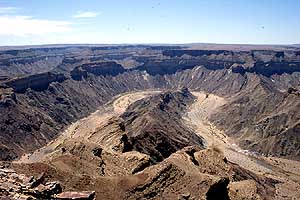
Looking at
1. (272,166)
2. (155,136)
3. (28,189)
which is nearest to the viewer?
(28,189)

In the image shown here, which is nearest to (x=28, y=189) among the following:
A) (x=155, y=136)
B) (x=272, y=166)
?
(x=155, y=136)

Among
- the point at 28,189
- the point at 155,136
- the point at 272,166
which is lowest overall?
the point at 272,166

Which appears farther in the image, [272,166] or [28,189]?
[272,166]

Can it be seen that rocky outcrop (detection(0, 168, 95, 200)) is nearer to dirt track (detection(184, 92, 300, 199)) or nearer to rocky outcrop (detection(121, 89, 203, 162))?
rocky outcrop (detection(121, 89, 203, 162))

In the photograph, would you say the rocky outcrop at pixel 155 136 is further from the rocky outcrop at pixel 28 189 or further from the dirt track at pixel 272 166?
the rocky outcrop at pixel 28 189

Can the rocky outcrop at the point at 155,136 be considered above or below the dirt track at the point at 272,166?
above

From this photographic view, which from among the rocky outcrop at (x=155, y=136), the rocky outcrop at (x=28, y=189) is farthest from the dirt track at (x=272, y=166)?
the rocky outcrop at (x=28, y=189)

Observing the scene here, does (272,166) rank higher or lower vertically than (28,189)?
lower

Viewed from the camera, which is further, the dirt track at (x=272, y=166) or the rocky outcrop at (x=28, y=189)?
the dirt track at (x=272, y=166)

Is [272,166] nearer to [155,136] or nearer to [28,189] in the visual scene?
[155,136]

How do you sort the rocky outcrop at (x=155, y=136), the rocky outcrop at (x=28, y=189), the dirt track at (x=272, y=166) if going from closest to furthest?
→ the rocky outcrop at (x=28, y=189)
the rocky outcrop at (x=155, y=136)
the dirt track at (x=272, y=166)

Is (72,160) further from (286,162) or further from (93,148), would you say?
(286,162)
